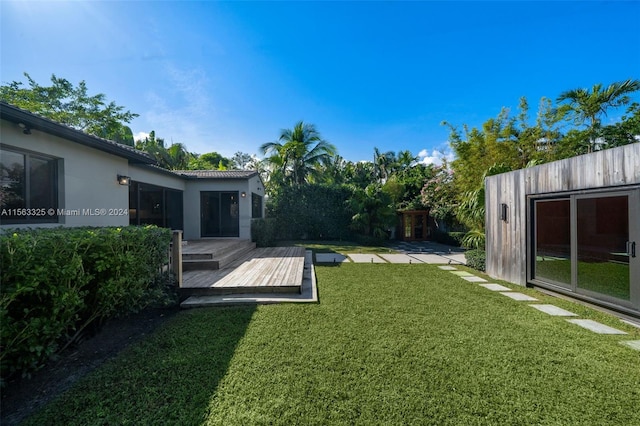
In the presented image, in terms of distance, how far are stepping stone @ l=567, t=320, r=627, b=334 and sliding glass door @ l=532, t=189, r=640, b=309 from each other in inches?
26.9

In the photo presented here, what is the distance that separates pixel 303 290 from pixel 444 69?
11.8 meters

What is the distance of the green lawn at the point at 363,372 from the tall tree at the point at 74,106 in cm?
2125

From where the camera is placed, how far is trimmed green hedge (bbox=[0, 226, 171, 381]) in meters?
2.14

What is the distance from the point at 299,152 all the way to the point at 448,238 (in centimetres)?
1075

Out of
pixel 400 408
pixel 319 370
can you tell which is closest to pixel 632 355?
pixel 400 408

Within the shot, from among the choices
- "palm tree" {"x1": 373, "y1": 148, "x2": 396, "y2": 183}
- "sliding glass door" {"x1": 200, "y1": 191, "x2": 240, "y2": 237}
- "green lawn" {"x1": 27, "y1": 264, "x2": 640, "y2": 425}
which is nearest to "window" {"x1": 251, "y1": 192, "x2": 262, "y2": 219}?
"sliding glass door" {"x1": 200, "y1": 191, "x2": 240, "y2": 237}

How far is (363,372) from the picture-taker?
2.54 meters

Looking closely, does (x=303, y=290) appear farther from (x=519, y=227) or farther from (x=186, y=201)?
(x=186, y=201)

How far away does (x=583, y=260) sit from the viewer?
15.9ft

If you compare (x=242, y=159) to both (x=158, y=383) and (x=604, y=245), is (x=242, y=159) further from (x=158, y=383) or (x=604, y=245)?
(x=604, y=245)


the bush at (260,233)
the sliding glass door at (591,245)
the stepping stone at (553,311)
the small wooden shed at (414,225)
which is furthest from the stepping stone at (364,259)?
the small wooden shed at (414,225)

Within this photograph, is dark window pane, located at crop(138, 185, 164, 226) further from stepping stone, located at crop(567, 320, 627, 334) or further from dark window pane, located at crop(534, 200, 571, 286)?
dark window pane, located at crop(534, 200, 571, 286)

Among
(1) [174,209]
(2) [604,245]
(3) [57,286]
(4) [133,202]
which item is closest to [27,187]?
(4) [133,202]

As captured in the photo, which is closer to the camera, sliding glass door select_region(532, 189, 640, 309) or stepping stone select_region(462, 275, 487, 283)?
sliding glass door select_region(532, 189, 640, 309)
